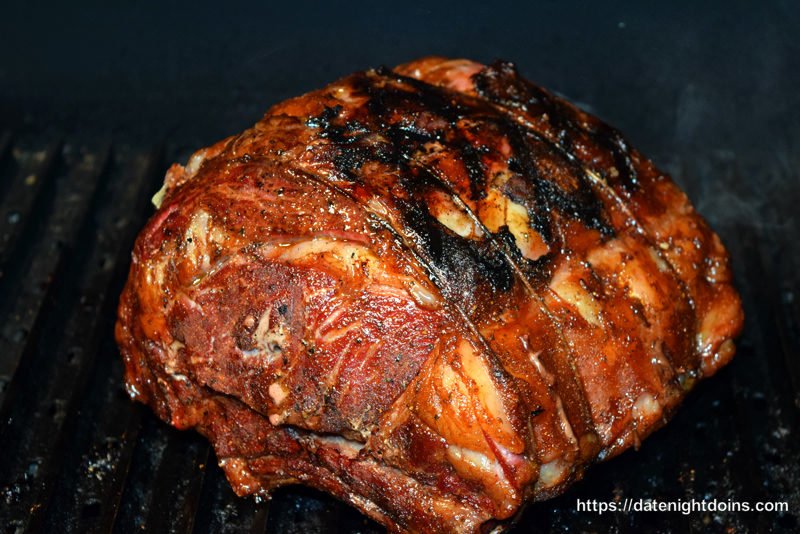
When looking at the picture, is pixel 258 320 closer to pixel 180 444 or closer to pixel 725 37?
pixel 180 444

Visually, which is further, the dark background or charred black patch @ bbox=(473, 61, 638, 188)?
the dark background

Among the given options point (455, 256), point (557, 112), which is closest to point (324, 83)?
point (557, 112)

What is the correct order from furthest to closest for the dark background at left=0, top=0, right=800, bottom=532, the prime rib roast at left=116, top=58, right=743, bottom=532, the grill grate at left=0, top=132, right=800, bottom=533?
the dark background at left=0, top=0, right=800, bottom=532
the grill grate at left=0, top=132, right=800, bottom=533
the prime rib roast at left=116, top=58, right=743, bottom=532

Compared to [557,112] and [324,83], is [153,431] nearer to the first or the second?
[557,112]

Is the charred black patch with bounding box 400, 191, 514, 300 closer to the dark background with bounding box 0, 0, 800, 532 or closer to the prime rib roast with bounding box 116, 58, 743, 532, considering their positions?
the prime rib roast with bounding box 116, 58, 743, 532

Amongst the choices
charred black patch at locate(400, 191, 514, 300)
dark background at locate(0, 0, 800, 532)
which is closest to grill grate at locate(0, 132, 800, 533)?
dark background at locate(0, 0, 800, 532)

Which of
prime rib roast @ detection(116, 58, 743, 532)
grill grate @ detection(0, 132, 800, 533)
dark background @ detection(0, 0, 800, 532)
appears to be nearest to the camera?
prime rib roast @ detection(116, 58, 743, 532)
